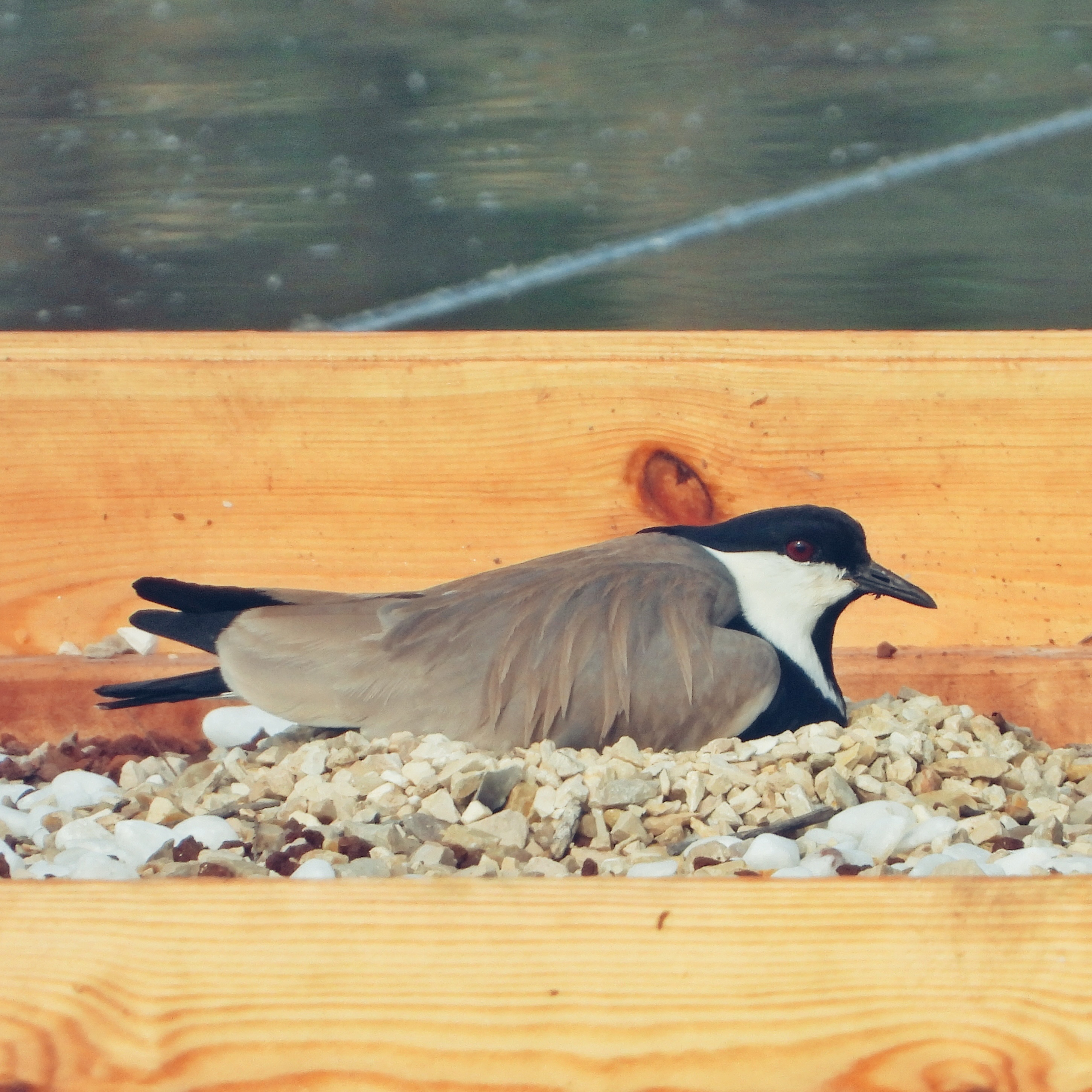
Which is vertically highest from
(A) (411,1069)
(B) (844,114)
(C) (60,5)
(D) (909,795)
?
(C) (60,5)

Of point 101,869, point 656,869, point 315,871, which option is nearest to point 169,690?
point 101,869

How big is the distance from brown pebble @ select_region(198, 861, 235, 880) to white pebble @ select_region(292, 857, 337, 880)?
0.07m

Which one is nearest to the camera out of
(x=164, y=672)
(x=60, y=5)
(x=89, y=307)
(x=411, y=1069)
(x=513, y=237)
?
(x=411, y=1069)

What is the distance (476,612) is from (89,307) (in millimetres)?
2297

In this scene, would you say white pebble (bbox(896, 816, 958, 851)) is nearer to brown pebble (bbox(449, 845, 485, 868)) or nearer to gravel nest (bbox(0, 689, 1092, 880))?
gravel nest (bbox(0, 689, 1092, 880))

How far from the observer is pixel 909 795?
1861mm

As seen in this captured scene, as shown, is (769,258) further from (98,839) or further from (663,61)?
(98,839)

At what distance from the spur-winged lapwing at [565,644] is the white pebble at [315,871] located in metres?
0.38

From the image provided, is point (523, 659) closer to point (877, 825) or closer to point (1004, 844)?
point (877, 825)

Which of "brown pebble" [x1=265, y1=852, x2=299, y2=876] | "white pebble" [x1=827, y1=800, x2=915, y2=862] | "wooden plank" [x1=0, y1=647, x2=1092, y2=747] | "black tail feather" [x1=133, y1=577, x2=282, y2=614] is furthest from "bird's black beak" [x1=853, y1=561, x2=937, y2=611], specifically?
"brown pebble" [x1=265, y1=852, x2=299, y2=876]

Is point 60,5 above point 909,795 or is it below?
above

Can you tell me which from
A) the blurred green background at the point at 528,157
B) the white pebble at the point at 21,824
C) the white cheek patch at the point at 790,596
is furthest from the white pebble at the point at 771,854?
the blurred green background at the point at 528,157

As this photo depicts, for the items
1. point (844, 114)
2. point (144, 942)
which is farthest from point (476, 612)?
point (844, 114)

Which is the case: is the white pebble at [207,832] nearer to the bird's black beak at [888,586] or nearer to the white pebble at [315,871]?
the white pebble at [315,871]
